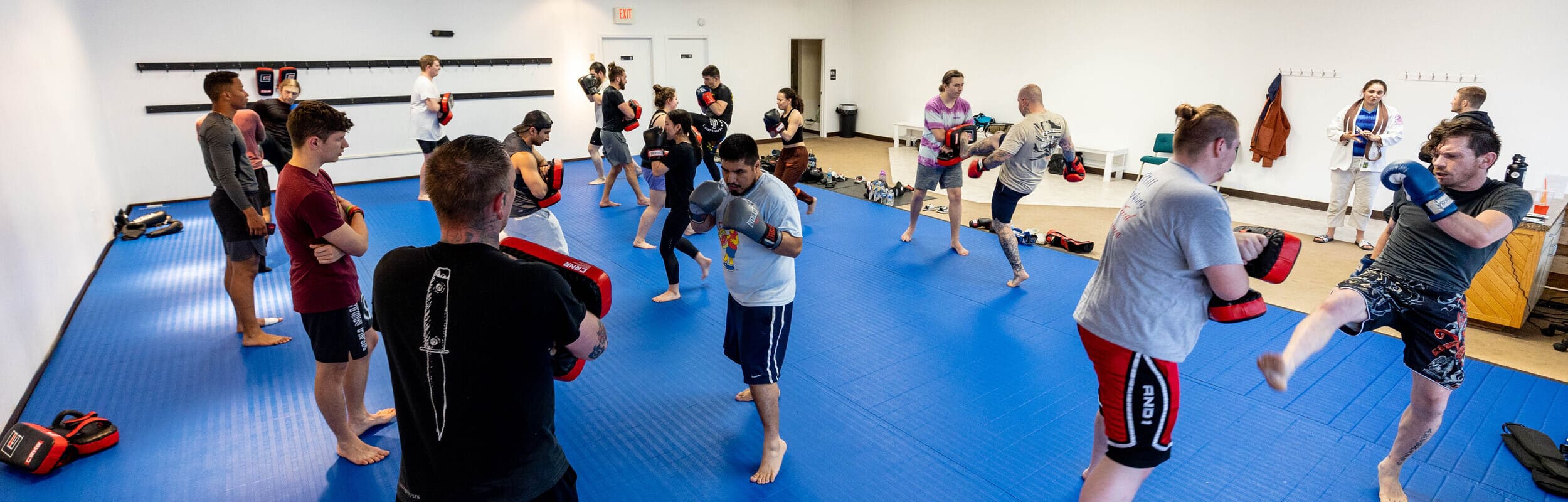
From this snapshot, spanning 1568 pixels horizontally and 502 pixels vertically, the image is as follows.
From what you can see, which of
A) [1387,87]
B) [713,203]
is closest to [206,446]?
[713,203]

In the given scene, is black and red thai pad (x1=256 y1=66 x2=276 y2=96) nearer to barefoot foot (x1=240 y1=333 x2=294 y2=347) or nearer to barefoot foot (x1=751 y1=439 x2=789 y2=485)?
barefoot foot (x1=240 y1=333 x2=294 y2=347)

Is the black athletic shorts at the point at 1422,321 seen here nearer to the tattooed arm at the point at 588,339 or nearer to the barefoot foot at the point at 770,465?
the barefoot foot at the point at 770,465

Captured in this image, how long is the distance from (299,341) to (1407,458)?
5.37 metres

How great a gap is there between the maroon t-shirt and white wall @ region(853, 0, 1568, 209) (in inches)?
342

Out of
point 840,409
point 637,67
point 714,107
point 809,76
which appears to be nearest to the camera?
point 840,409

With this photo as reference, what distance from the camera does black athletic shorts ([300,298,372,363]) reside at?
2.86 m

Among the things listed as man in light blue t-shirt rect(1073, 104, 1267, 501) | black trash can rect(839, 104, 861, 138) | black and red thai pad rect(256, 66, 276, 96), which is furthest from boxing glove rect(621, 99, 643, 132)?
black trash can rect(839, 104, 861, 138)

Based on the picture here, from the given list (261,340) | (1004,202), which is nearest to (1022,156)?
(1004,202)

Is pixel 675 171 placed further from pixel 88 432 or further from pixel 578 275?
pixel 578 275

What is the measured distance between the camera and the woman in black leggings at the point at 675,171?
4949 mm

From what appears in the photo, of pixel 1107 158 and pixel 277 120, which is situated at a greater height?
pixel 277 120

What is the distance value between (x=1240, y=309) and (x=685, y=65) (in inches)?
428

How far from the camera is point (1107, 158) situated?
970 centimetres

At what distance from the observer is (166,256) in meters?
6.28
